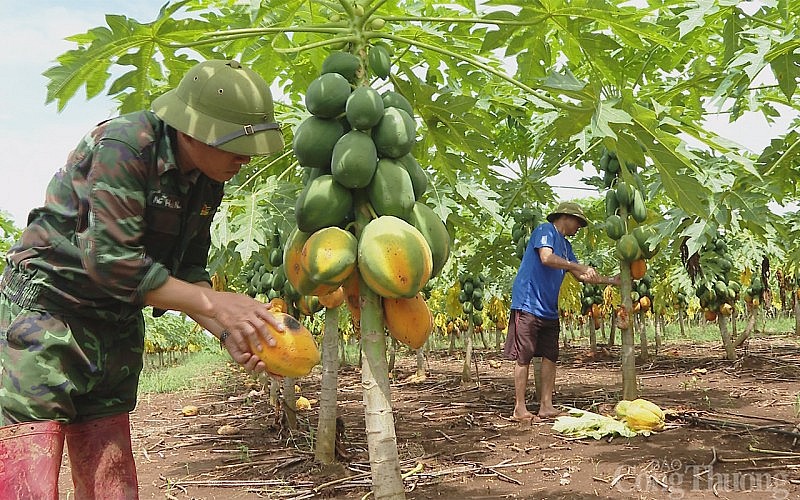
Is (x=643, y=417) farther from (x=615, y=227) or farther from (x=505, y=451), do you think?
(x=615, y=227)

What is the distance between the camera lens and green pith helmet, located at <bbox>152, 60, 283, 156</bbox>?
70.9 inches

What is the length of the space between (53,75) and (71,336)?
3.50 feet

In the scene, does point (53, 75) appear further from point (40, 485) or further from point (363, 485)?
point (363, 485)

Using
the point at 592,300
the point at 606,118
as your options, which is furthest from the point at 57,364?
the point at 592,300

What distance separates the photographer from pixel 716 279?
1062cm

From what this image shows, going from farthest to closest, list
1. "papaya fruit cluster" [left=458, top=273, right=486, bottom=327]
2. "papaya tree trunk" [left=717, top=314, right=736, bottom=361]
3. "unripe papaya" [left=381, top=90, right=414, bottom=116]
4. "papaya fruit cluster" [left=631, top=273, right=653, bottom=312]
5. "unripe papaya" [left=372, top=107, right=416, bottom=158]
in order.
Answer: "papaya fruit cluster" [left=631, top=273, right=653, bottom=312] < "papaya tree trunk" [left=717, top=314, right=736, bottom=361] < "papaya fruit cluster" [left=458, top=273, right=486, bottom=327] < "unripe papaya" [left=381, top=90, right=414, bottom=116] < "unripe papaya" [left=372, top=107, right=416, bottom=158]

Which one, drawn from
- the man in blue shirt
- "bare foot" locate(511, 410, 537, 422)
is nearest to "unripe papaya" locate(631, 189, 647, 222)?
the man in blue shirt

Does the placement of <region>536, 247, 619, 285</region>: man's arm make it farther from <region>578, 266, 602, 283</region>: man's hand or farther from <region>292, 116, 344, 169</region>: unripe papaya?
<region>292, 116, 344, 169</region>: unripe papaya

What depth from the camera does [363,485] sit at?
13.0ft

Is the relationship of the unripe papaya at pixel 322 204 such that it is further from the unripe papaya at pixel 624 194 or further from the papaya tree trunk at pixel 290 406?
the unripe papaya at pixel 624 194

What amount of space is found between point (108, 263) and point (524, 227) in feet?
19.3

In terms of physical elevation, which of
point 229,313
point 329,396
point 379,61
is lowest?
point 329,396

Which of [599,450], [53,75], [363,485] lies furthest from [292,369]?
[599,450]

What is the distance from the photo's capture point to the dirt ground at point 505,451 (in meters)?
3.66
